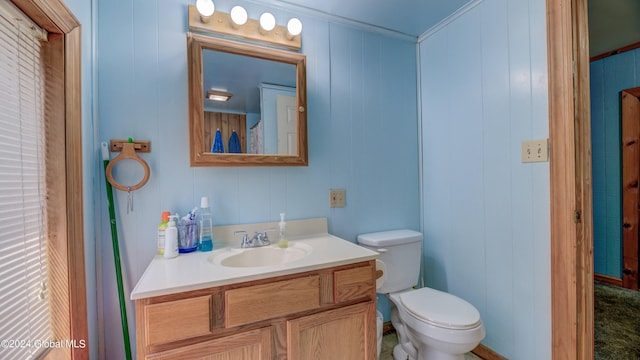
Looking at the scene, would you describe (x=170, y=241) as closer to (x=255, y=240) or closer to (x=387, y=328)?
(x=255, y=240)

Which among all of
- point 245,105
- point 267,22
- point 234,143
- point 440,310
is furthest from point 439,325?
point 267,22

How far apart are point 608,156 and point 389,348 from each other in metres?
2.87

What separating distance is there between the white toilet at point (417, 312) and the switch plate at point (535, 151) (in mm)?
755

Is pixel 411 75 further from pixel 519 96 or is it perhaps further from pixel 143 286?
pixel 143 286

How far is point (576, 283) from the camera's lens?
1.22 metres

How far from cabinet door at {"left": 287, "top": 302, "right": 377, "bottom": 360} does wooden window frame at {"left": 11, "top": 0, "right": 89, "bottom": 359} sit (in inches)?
32.7

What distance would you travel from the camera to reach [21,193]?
85cm

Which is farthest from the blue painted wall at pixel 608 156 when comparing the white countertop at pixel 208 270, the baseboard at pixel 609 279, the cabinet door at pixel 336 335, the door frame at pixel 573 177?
the white countertop at pixel 208 270

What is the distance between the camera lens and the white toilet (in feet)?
4.19

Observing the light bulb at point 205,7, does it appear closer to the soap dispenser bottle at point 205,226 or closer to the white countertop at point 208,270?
the soap dispenser bottle at point 205,226

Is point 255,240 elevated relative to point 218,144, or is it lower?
lower

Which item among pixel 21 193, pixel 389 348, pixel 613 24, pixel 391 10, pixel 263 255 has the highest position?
pixel 613 24

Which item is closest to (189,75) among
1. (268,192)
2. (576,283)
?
(268,192)

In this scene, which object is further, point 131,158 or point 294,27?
point 294,27
